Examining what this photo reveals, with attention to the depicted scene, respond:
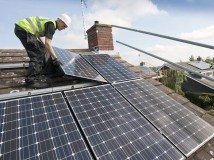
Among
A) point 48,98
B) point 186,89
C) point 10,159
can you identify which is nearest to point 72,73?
point 48,98

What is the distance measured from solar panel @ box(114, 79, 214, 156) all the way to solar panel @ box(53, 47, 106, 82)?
0.74 meters

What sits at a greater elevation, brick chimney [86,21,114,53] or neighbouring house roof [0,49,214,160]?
brick chimney [86,21,114,53]

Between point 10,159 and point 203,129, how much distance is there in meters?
4.31

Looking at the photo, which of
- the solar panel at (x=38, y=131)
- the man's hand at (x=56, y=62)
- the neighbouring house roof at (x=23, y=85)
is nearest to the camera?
the solar panel at (x=38, y=131)

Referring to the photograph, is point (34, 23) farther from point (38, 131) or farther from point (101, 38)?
point (101, 38)

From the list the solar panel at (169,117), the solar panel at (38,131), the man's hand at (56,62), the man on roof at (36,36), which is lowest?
the solar panel at (169,117)

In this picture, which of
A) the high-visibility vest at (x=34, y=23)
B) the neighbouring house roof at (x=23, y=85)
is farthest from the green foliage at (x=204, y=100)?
the high-visibility vest at (x=34, y=23)

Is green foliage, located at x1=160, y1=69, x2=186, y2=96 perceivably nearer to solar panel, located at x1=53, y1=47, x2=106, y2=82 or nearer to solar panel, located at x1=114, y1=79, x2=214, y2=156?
solar panel, located at x1=114, y1=79, x2=214, y2=156

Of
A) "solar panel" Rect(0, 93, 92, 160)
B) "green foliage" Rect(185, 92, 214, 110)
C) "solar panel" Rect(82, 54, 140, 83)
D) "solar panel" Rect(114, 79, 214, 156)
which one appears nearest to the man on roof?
"solar panel" Rect(0, 93, 92, 160)

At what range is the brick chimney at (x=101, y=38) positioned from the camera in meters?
8.90

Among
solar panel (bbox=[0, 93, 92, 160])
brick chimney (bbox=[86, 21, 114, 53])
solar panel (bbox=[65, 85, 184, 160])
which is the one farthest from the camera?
brick chimney (bbox=[86, 21, 114, 53])

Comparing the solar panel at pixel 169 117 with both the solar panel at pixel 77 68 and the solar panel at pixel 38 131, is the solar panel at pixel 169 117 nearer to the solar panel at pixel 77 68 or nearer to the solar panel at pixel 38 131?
the solar panel at pixel 77 68

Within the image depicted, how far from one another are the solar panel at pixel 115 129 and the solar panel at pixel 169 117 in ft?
0.86

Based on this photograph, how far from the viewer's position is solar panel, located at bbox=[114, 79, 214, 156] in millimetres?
4188
